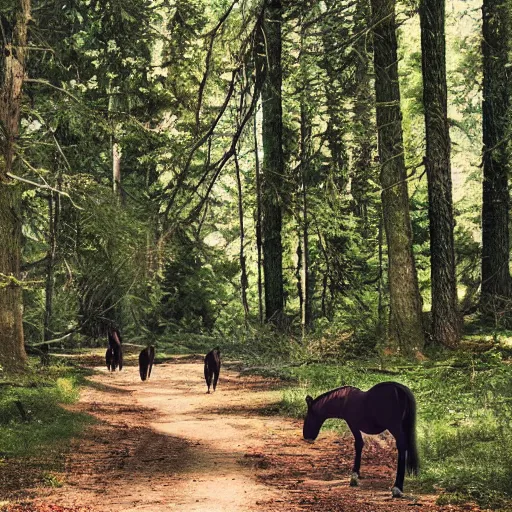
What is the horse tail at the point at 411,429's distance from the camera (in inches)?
273

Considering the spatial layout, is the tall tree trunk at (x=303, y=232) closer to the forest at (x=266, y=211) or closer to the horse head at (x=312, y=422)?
the forest at (x=266, y=211)

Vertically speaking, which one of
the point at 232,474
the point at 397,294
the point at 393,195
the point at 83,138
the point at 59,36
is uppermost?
the point at 59,36

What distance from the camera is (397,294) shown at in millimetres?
17375

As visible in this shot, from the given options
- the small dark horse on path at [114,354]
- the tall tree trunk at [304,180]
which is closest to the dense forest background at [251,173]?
the tall tree trunk at [304,180]

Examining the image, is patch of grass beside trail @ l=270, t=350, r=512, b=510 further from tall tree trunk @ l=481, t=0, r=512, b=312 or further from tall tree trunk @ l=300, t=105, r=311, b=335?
tall tree trunk @ l=300, t=105, r=311, b=335

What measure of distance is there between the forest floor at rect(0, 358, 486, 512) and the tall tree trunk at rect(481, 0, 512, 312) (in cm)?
807

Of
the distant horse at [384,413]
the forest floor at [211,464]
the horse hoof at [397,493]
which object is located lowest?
the forest floor at [211,464]

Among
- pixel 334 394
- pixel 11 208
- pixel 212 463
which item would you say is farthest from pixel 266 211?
pixel 334 394

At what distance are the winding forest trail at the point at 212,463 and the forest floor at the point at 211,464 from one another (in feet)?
0.04

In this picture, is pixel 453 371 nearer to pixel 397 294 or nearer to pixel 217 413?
pixel 397 294

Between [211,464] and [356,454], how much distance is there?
2.74m

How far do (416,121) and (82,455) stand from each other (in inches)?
1084

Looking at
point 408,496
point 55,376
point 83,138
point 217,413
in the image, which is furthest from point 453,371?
point 83,138

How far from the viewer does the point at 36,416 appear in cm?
1328
